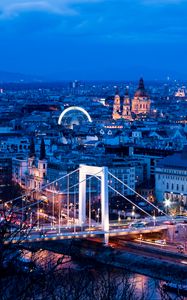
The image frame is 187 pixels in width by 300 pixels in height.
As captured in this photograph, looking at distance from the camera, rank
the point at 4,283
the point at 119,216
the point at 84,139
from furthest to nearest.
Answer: the point at 84,139
the point at 119,216
the point at 4,283

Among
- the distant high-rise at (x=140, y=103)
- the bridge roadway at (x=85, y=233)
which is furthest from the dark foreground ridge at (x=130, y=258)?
the distant high-rise at (x=140, y=103)

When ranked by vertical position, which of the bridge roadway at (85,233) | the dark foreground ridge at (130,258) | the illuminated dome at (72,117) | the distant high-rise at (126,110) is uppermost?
the distant high-rise at (126,110)

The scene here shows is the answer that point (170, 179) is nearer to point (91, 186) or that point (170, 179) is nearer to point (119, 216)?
point (91, 186)

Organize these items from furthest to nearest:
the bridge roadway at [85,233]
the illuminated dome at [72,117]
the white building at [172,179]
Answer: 1. the illuminated dome at [72,117]
2. the white building at [172,179]
3. the bridge roadway at [85,233]

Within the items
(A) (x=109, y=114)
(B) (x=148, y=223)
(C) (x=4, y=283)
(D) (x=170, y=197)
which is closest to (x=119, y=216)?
(B) (x=148, y=223)

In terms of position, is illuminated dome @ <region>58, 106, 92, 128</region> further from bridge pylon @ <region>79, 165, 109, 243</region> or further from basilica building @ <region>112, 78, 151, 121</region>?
bridge pylon @ <region>79, 165, 109, 243</region>

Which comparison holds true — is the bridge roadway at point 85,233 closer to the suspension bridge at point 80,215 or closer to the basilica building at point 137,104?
the suspension bridge at point 80,215

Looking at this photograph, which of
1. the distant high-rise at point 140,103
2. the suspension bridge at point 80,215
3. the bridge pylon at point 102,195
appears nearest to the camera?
the suspension bridge at point 80,215

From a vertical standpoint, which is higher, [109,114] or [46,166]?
[109,114]
